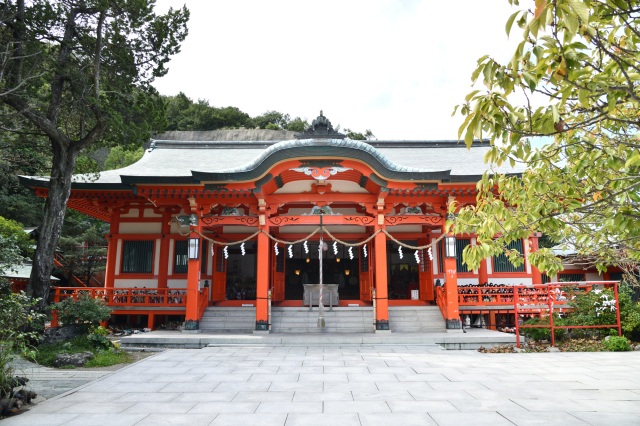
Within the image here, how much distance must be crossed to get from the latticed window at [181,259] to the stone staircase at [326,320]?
6.63 feet

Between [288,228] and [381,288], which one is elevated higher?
[288,228]

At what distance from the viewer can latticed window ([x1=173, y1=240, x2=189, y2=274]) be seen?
579 inches

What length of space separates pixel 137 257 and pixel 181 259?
1.57 metres

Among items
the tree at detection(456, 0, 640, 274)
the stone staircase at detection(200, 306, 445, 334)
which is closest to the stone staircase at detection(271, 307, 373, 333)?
the stone staircase at detection(200, 306, 445, 334)

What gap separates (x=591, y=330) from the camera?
10867mm

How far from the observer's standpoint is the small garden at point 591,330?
9.82 meters

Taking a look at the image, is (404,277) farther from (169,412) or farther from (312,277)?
(169,412)

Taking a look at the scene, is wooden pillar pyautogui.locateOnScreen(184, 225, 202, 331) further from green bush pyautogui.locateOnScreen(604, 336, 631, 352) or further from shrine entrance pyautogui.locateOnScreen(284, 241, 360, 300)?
green bush pyautogui.locateOnScreen(604, 336, 631, 352)

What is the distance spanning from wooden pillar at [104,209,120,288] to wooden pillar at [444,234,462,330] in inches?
445

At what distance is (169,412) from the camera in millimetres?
5176

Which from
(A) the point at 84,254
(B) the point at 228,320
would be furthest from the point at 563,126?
(A) the point at 84,254

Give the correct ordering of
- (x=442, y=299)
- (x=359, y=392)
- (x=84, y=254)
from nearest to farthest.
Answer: (x=359, y=392) < (x=442, y=299) < (x=84, y=254)

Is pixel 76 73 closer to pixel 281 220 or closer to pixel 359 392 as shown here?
pixel 281 220

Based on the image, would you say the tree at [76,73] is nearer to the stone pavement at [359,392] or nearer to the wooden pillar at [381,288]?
the stone pavement at [359,392]
